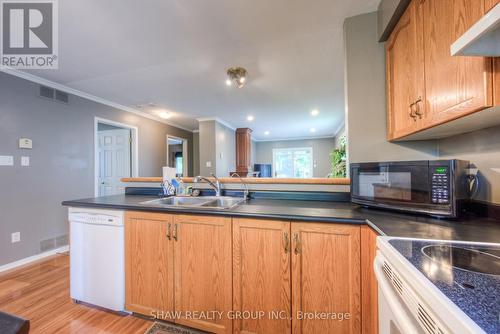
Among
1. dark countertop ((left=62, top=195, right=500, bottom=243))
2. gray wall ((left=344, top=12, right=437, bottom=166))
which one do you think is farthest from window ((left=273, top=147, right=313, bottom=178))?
dark countertop ((left=62, top=195, right=500, bottom=243))

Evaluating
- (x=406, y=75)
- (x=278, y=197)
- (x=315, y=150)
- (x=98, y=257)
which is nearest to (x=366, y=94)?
(x=406, y=75)

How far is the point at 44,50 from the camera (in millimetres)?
2047

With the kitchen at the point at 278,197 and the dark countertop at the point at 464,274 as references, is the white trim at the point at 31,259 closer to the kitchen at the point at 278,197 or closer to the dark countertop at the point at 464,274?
the kitchen at the point at 278,197

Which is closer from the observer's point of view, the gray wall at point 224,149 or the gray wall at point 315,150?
the gray wall at point 224,149

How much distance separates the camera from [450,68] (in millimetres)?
869

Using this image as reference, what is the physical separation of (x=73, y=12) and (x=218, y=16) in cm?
110

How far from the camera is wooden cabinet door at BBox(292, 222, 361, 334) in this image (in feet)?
3.52

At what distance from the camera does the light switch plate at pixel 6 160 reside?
2265 millimetres

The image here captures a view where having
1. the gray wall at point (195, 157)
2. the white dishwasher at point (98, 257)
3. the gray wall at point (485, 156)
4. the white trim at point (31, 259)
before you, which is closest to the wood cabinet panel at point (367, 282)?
the gray wall at point (485, 156)

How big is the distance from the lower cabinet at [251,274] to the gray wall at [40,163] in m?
2.05

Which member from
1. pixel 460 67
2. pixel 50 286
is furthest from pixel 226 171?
pixel 460 67

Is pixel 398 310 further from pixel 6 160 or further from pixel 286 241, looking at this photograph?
pixel 6 160

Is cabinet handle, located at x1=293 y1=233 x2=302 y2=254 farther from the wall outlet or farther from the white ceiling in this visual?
the wall outlet

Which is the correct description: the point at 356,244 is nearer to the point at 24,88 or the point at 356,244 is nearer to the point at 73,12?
the point at 73,12
